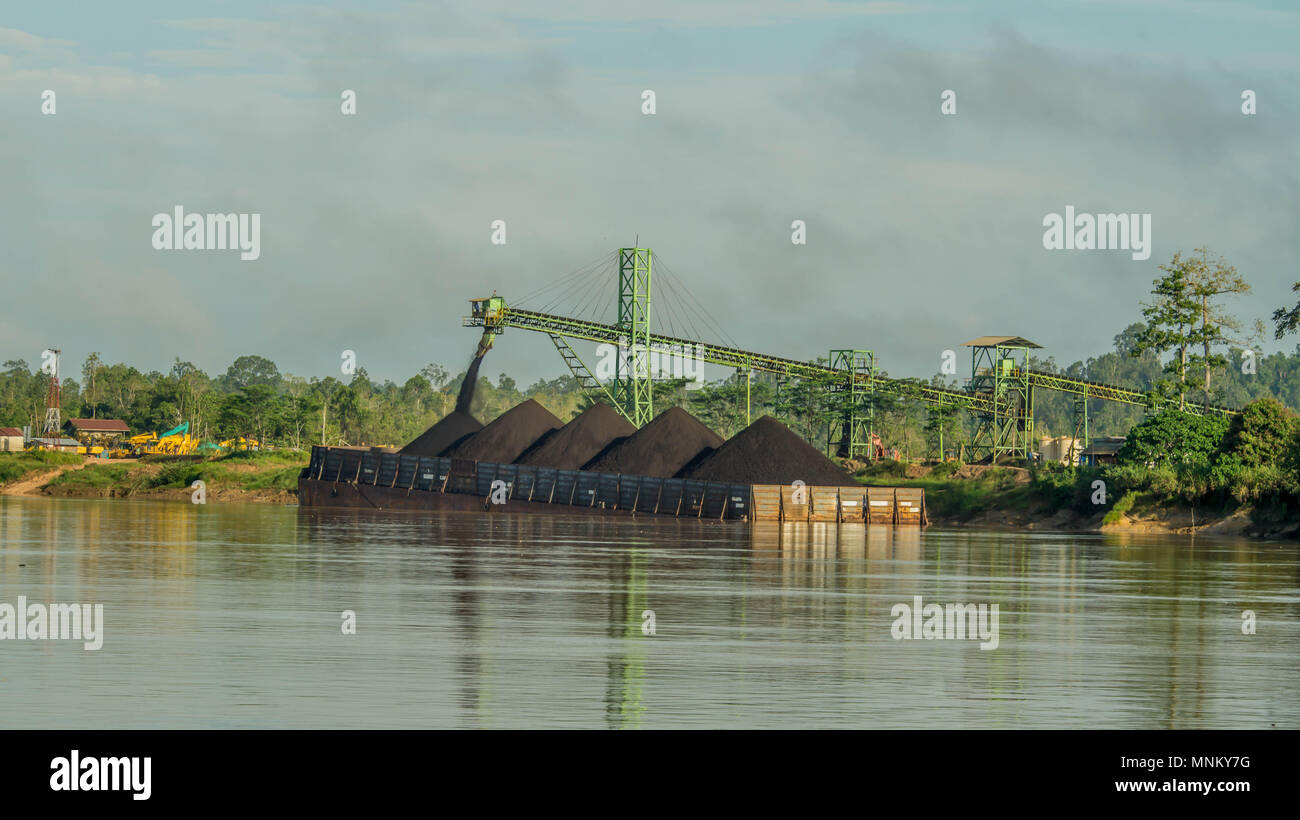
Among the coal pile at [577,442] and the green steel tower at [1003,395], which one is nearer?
the coal pile at [577,442]

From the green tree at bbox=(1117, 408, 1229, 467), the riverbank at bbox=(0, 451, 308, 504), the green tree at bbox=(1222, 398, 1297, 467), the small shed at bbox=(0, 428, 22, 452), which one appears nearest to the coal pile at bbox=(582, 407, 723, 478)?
the green tree at bbox=(1117, 408, 1229, 467)

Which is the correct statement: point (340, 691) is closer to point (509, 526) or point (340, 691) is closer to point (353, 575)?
point (353, 575)

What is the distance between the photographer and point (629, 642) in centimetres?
2025

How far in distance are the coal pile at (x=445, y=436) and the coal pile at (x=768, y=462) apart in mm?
19127

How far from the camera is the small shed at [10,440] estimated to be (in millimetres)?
159500

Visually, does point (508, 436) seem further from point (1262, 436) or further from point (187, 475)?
point (1262, 436)

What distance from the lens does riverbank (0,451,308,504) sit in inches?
4008

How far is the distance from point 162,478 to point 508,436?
3791cm

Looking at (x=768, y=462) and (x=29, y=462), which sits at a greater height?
(x=768, y=462)

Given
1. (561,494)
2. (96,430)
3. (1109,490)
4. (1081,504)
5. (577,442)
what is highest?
(96,430)

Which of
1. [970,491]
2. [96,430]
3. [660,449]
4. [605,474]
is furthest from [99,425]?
[970,491]

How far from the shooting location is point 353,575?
31.2m

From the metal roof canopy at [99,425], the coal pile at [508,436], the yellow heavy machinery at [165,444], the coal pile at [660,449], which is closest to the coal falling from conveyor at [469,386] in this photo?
the coal pile at [508,436]

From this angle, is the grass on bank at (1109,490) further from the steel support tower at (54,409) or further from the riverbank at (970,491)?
the steel support tower at (54,409)
